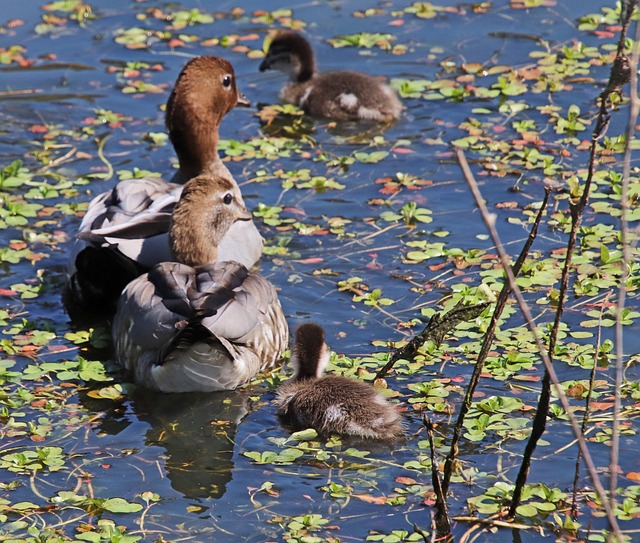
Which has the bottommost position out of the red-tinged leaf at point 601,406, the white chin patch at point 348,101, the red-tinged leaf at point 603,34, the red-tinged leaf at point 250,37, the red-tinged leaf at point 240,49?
the red-tinged leaf at point 601,406

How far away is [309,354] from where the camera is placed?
5859mm

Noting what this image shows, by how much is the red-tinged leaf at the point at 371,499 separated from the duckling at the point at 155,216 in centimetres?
227

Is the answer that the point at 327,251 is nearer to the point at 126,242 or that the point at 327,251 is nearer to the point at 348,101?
the point at 126,242

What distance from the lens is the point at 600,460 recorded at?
5172 mm

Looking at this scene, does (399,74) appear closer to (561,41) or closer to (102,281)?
(561,41)

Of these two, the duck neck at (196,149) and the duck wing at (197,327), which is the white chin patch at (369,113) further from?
the duck wing at (197,327)

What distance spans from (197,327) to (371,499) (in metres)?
1.36

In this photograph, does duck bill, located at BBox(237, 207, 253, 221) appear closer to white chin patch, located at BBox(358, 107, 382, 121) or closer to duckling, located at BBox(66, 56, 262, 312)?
duckling, located at BBox(66, 56, 262, 312)

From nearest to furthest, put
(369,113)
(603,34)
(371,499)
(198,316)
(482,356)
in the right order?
(482,356) < (371,499) < (198,316) < (369,113) < (603,34)

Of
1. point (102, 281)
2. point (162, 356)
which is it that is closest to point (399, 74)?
point (102, 281)

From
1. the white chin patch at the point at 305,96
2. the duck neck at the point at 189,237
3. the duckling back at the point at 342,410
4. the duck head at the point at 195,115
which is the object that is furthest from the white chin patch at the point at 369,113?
the duckling back at the point at 342,410

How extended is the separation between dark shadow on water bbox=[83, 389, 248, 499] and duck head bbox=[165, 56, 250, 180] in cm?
225

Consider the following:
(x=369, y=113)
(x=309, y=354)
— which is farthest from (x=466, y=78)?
(x=309, y=354)

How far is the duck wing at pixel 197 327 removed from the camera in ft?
19.2
